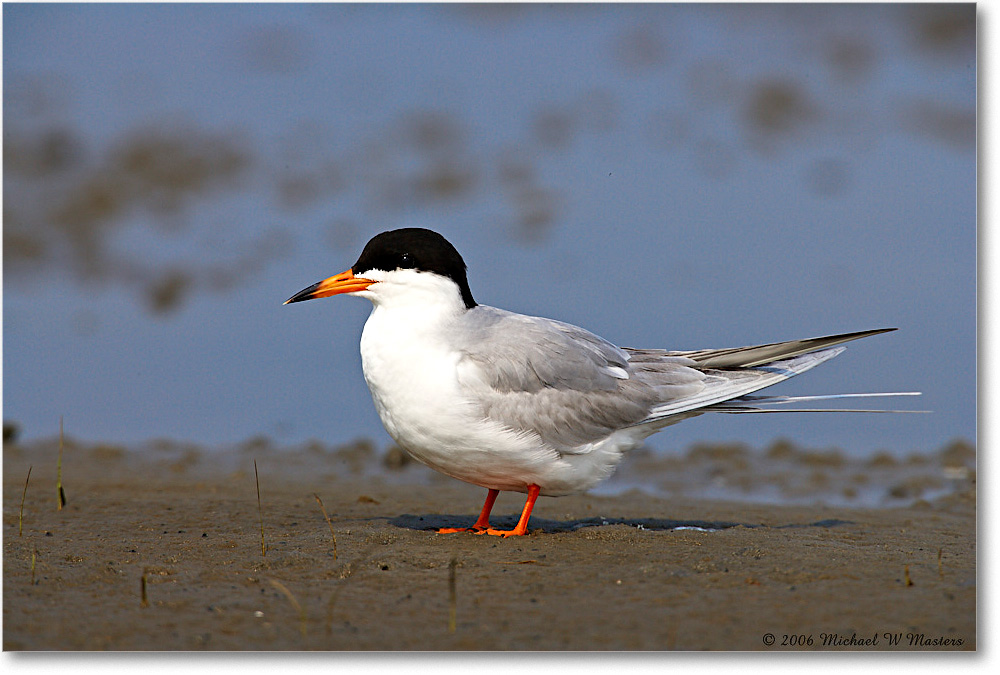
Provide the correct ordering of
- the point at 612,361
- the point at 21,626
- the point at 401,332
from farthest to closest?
the point at 612,361
the point at 401,332
the point at 21,626

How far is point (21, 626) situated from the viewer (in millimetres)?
3527

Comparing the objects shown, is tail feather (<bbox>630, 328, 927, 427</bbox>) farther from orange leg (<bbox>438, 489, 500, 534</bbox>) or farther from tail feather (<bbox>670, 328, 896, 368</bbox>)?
orange leg (<bbox>438, 489, 500, 534</bbox>)

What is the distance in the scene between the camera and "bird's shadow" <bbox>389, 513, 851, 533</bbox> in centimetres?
530

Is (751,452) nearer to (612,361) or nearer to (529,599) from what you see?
(612,361)

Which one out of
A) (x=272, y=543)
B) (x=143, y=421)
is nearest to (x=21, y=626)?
(x=272, y=543)

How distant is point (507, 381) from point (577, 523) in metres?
0.99

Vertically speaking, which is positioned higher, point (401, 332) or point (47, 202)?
point (47, 202)

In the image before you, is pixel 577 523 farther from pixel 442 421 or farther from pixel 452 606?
pixel 452 606

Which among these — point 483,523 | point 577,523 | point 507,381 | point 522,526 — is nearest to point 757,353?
Result: point 577,523

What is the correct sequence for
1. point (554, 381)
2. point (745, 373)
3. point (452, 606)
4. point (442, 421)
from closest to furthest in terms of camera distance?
point (452, 606)
point (442, 421)
point (554, 381)
point (745, 373)

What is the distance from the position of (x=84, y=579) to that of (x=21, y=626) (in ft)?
1.75

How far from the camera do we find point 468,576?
410 centimetres

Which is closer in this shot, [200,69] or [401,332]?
[401,332]

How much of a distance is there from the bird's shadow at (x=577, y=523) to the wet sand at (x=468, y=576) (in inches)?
0.9
